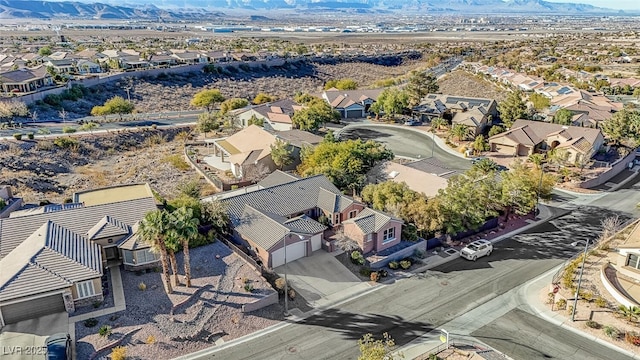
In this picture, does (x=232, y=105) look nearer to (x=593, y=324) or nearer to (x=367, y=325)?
(x=367, y=325)

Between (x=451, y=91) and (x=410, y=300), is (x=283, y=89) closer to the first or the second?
(x=451, y=91)

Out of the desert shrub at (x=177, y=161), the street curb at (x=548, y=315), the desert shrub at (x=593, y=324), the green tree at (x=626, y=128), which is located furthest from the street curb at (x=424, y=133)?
the desert shrub at (x=593, y=324)

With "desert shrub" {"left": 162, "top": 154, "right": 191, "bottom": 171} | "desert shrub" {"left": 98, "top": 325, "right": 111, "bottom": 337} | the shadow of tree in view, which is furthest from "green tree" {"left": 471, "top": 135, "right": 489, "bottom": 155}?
"desert shrub" {"left": 98, "top": 325, "right": 111, "bottom": 337}

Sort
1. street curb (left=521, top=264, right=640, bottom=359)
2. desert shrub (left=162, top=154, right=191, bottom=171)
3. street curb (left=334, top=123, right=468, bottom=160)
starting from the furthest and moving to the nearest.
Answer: street curb (left=334, top=123, right=468, bottom=160)
desert shrub (left=162, top=154, right=191, bottom=171)
street curb (left=521, top=264, right=640, bottom=359)

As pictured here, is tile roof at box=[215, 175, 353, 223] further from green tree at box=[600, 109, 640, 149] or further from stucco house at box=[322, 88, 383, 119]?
green tree at box=[600, 109, 640, 149]

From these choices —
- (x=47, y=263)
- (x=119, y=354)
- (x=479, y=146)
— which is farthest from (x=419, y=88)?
(x=119, y=354)

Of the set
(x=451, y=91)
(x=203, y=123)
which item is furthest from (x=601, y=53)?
(x=203, y=123)
